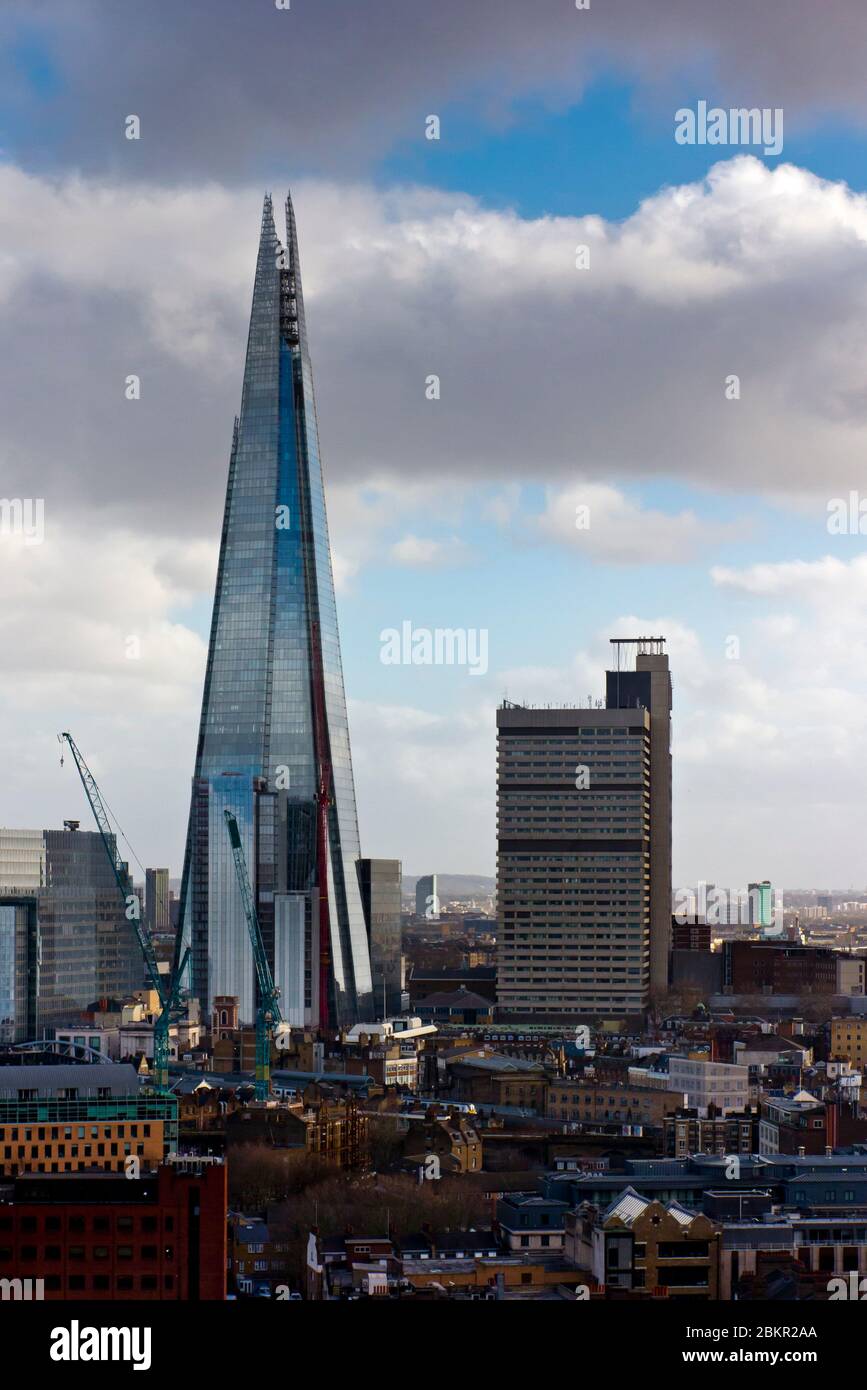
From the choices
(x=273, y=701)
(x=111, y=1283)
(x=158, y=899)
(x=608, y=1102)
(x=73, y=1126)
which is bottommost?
(x=608, y=1102)

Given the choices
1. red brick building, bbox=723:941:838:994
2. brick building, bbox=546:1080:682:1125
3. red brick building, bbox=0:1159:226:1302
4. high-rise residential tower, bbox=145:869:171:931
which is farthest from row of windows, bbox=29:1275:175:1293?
high-rise residential tower, bbox=145:869:171:931

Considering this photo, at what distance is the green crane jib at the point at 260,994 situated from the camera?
65688mm

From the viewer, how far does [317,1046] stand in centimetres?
7888

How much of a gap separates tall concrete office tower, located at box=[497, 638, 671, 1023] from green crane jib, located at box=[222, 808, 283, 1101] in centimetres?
1603

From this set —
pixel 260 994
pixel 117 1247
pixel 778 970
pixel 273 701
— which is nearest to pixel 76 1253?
pixel 117 1247

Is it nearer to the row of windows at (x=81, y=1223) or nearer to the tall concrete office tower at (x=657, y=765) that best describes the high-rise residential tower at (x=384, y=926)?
the tall concrete office tower at (x=657, y=765)

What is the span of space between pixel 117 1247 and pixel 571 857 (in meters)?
86.6

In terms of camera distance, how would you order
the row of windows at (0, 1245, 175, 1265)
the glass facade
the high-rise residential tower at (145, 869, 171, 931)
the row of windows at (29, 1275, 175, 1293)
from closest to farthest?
the row of windows at (29, 1275, 175, 1293)
the row of windows at (0, 1245, 175, 1265)
the glass facade
the high-rise residential tower at (145, 869, 171, 931)

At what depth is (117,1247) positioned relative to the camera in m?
29.3

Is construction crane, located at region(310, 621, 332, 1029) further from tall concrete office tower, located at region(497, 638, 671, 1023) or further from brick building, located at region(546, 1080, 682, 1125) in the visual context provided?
brick building, located at region(546, 1080, 682, 1125)

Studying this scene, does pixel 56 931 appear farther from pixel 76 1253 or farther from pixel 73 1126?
pixel 76 1253

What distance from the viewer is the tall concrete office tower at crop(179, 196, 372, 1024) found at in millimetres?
106750

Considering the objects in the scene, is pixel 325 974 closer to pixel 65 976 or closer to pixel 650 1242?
pixel 65 976
